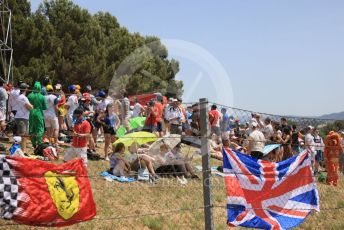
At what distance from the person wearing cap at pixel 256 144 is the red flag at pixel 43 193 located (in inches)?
278

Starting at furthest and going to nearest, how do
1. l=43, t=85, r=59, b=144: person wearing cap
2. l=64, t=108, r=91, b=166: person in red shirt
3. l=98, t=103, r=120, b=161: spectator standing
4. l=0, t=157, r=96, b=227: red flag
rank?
l=98, t=103, r=120, b=161: spectator standing, l=43, t=85, r=59, b=144: person wearing cap, l=64, t=108, r=91, b=166: person in red shirt, l=0, t=157, r=96, b=227: red flag

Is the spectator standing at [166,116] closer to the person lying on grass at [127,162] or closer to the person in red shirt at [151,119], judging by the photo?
the person in red shirt at [151,119]

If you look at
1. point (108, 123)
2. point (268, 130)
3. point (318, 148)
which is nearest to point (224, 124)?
point (268, 130)

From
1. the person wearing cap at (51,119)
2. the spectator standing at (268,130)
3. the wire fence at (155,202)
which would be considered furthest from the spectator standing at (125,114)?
the spectator standing at (268,130)

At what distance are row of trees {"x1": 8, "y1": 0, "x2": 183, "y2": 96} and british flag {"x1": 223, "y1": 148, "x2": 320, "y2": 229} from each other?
17460 mm

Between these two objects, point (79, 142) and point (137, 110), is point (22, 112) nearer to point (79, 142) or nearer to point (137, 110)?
point (79, 142)

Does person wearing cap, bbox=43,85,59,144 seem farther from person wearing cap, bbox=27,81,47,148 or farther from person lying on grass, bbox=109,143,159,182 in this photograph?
person lying on grass, bbox=109,143,159,182

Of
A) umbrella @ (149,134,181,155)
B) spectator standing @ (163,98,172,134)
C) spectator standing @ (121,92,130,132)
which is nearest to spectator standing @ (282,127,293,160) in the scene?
umbrella @ (149,134,181,155)

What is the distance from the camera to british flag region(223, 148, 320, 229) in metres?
6.89

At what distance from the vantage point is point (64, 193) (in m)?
6.37

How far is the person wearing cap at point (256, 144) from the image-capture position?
42.4ft

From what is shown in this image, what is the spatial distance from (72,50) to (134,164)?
22305mm

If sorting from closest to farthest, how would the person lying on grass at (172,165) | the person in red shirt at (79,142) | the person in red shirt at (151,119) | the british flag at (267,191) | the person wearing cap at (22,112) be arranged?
1. the british flag at (267,191)
2. the person in red shirt at (79,142)
3. the person wearing cap at (22,112)
4. the person lying on grass at (172,165)
5. the person in red shirt at (151,119)

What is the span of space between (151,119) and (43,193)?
8355mm
